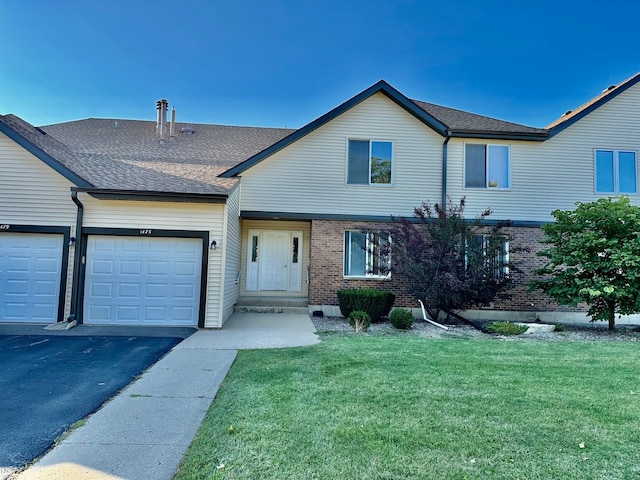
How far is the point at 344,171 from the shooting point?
38.8 feet

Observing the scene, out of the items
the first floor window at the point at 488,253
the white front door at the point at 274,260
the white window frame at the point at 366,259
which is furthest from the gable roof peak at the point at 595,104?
the white front door at the point at 274,260

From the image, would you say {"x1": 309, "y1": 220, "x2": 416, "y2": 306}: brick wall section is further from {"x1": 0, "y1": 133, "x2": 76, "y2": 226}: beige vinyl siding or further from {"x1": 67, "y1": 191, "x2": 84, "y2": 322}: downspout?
{"x1": 0, "y1": 133, "x2": 76, "y2": 226}: beige vinyl siding

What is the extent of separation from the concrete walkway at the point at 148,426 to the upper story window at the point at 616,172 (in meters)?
12.4

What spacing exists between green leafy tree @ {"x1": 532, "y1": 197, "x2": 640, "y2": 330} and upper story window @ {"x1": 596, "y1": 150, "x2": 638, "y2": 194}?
11.1 feet

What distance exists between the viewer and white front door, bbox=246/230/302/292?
12.9 m

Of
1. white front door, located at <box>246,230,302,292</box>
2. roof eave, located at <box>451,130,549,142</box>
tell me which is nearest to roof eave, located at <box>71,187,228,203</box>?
white front door, located at <box>246,230,302,292</box>

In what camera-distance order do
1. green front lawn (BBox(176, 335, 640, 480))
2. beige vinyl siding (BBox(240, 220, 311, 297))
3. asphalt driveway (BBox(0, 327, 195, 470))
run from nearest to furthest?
green front lawn (BBox(176, 335, 640, 480)) < asphalt driveway (BBox(0, 327, 195, 470)) < beige vinyl siding (BBox(240, 220, 311, 297))

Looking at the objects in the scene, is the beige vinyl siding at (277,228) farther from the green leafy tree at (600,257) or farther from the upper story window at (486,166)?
the green leafy tree at (600,257)

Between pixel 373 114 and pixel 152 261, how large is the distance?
7.81 metres

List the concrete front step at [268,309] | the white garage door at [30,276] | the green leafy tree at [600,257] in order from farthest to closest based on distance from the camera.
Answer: the concrete front step at [268,309] < the white garage door at [30,276] < the green leafy tree at [600,257]

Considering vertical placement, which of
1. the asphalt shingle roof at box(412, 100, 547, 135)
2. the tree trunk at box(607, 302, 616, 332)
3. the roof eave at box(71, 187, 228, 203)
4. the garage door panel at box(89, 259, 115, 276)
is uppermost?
the asphalt shingle roof at box(412, 100, 547, 135)

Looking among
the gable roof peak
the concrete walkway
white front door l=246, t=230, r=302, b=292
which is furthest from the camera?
white front door l=246, t=230, r=302, b=292

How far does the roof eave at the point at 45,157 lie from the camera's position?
907cm

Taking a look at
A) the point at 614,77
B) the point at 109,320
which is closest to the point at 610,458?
the point at 109,320
